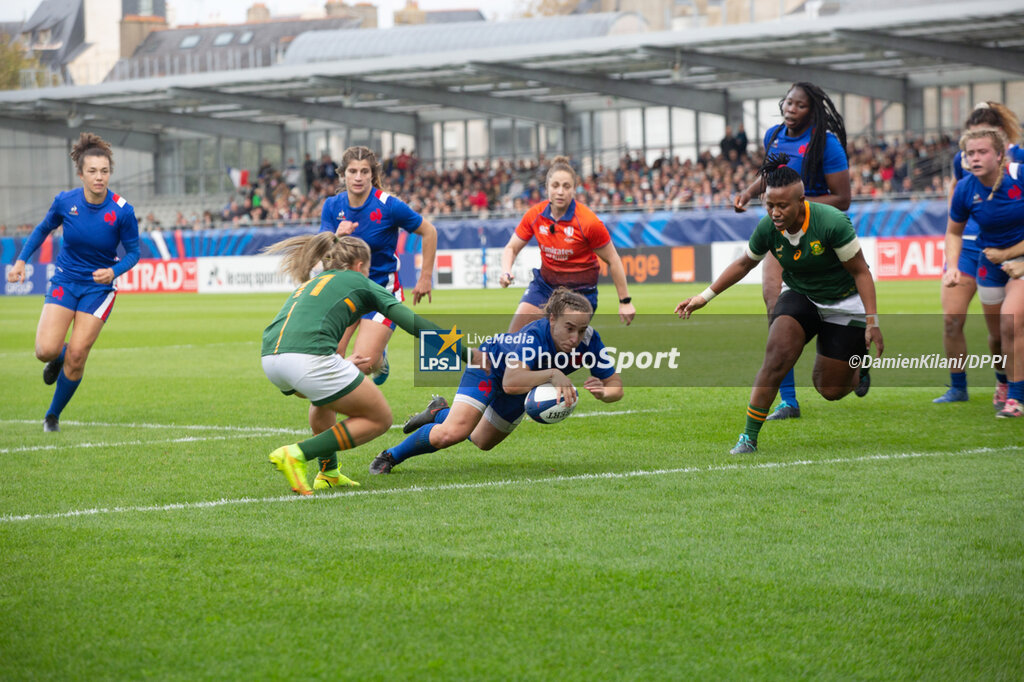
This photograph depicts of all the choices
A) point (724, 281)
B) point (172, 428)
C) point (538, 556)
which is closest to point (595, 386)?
point (724, 281)

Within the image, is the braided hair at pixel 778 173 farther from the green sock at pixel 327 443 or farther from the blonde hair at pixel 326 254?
the green sock at pixel 327 443

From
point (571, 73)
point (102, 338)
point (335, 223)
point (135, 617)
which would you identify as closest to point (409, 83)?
point (571, 73)

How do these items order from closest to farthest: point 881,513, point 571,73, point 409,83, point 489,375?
point 881,513 → point 489,375 → point 571,73 → point 409,83

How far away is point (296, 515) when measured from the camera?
20.9 feet

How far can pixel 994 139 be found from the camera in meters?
9.53

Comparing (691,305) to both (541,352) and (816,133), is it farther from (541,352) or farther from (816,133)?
(816,133)

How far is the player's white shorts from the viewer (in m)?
6.89

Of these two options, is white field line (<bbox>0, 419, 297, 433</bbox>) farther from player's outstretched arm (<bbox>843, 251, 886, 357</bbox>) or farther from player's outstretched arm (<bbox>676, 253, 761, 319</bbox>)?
player's outstretched arm (<bbox>843, 251, 886, 357</bbox>)

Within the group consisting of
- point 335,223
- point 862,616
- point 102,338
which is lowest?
point 102,338

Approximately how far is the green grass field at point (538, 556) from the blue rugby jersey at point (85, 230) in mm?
1387

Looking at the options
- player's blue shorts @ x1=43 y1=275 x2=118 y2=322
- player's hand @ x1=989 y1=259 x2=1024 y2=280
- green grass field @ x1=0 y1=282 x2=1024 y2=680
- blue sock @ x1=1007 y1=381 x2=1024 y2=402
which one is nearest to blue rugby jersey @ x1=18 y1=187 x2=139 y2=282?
player's blue shorts @ x1=43 y1=275 x2=118 y2=322

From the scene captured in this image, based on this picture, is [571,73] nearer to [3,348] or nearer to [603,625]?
[3,348]

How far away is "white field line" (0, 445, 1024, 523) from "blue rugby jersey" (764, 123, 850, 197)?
8.52 ft

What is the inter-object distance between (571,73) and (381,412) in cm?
3806
